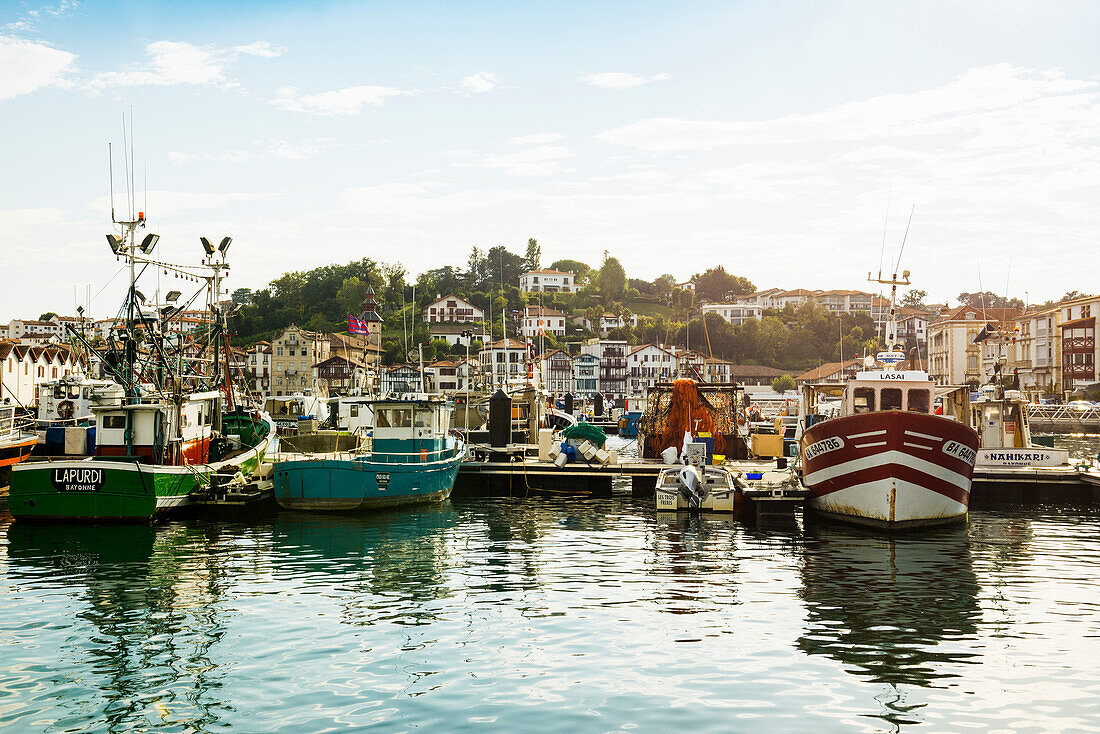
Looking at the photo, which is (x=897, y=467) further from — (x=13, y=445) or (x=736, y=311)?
(x=736, y=311)

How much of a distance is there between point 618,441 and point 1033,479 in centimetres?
4964

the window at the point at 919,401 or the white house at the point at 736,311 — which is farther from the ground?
the white house at the point at 736,311

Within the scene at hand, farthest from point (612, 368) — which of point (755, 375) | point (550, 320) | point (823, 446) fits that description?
point (823, 446)

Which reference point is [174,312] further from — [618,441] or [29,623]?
[618,441]

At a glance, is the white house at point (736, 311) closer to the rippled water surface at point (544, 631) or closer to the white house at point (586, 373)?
the white house at point (586, 373)

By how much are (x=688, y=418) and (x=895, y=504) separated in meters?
16.2

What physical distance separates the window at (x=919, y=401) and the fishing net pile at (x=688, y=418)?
517 inches

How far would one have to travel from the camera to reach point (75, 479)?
2559cm

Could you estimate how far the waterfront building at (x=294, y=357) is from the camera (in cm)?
13150

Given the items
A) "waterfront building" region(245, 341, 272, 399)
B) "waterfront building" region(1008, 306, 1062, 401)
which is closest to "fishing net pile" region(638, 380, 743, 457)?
"waterfront building" region(1008, 306, 1062, 401)

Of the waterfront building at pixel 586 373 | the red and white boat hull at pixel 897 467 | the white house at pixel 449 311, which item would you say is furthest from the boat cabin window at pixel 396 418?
the white house at pixel 449 311

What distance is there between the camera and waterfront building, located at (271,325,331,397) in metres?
132

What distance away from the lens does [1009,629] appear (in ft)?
52.4

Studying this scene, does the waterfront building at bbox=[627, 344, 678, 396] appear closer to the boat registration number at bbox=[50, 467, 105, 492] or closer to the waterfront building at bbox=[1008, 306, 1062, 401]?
the waterfront building at bbox=[1008, 306, 1062, 401]
